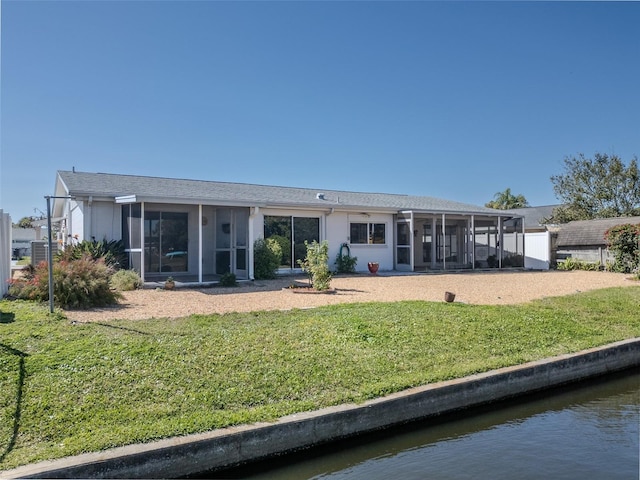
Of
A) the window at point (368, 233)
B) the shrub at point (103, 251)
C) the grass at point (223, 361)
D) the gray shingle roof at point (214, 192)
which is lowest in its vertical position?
the grass at point (223, 361)

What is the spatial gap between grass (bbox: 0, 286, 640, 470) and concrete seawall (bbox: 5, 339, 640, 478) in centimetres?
20

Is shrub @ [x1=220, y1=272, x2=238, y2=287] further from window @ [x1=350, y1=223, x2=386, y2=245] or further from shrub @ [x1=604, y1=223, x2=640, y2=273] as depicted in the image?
shrub @ [x1=604, y1=223, x2=640, y2=273]

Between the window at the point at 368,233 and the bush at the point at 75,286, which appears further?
the window at the point at 368,233

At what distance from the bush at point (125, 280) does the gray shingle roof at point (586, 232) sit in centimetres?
2097

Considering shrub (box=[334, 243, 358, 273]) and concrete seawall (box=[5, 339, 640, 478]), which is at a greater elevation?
shrub (box=[334, 243, 358, 273])

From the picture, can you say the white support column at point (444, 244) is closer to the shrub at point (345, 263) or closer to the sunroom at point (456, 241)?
the sunroom at point (456, 241)

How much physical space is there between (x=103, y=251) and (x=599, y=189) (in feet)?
126

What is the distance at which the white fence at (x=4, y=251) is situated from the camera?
11.4 metres

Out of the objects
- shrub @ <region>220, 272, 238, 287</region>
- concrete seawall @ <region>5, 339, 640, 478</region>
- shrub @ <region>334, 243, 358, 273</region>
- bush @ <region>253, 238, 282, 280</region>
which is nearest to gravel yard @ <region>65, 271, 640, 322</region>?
shrub @ <region>220, 272, 238, 287</region>

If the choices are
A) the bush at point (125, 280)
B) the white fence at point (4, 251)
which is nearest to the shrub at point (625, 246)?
the bush at point (125, 280)

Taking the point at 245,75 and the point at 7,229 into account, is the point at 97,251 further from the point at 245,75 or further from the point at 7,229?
the point at 245,75

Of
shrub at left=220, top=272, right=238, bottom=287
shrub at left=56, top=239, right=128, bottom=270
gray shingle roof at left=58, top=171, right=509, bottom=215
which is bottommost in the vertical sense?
shrub at left=220, top=272, right=238, bottom=287

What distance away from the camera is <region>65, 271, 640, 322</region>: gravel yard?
988 centimetres

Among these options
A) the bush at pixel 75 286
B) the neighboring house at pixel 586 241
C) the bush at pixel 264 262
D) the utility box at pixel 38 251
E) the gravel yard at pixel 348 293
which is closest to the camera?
the bush at pixel 75 286
